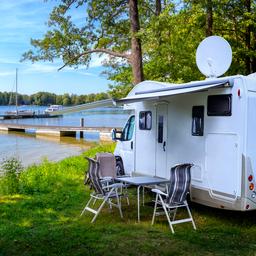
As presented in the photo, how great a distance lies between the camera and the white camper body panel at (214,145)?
5.70 meters

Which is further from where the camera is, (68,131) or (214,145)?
(68,131)

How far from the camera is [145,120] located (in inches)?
323

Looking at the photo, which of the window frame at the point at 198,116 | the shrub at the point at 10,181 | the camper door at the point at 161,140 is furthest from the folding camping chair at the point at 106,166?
the shrub at the point at 10,181

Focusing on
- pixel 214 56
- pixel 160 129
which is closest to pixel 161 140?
pixel 160 129

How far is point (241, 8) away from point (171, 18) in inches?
175

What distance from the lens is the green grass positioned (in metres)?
5.11

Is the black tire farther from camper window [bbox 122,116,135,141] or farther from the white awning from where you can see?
the white awning

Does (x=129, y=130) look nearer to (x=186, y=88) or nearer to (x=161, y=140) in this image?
(x=161, y=140)

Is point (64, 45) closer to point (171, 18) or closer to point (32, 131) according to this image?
point (171, 18)

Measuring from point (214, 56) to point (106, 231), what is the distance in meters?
3.74

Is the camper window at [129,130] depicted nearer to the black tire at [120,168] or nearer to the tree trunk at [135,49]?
the black tire at [120,168]

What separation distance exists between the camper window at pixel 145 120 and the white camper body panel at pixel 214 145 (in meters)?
0.16

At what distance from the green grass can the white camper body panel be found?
0.60 metres

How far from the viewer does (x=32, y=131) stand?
→ 4338 cm
